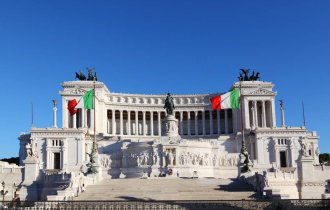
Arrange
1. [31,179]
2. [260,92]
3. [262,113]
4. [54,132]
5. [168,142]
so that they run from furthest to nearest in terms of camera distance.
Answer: [262,113] < [260,92] < [54,132] < [168,142] < [31,179]

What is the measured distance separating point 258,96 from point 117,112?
27311 millimetres

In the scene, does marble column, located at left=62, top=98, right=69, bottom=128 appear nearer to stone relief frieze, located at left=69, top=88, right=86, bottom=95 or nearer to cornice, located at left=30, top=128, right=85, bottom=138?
stone relief frieze, located at left=69, top=88, right=86, bottom=95

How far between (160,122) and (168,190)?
54.1m

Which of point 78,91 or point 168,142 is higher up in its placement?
point 78,91

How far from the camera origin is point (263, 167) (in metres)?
64.8

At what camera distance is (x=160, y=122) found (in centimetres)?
9300

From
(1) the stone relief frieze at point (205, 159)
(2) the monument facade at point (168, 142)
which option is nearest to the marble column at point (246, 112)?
(2) the monument facade at point (168, 142)

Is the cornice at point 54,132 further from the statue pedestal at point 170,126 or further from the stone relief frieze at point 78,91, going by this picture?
the statue pedestal at point 170,126

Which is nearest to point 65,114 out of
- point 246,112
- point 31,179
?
point 246,112

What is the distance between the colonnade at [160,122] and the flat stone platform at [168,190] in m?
46.6

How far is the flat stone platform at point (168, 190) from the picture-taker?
3625cm

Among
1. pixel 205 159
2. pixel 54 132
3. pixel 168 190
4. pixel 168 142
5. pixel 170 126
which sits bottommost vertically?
pixel 168 190

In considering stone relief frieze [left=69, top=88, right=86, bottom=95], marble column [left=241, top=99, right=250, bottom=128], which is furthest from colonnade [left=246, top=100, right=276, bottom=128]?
stone relief frieze [left=69, top=88, right=86, bottom=95]

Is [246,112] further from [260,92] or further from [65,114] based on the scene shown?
[65,114]
